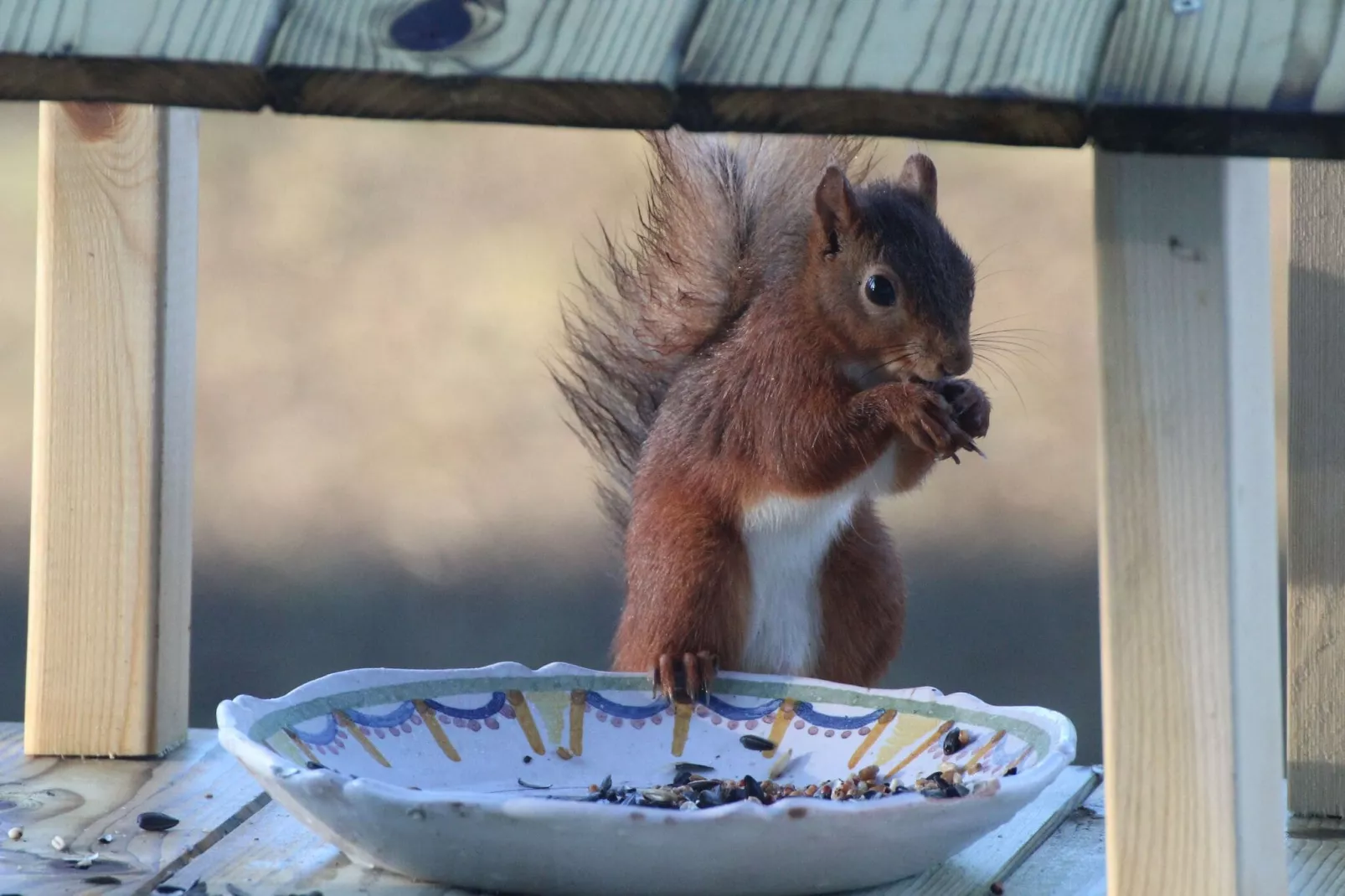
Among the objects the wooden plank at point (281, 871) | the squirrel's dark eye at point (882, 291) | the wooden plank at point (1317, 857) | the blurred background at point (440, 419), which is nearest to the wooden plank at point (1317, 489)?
the wooden plank at point (1317, 857)

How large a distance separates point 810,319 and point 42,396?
62 centimetres

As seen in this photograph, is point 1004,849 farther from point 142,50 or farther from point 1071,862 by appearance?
point 142,50

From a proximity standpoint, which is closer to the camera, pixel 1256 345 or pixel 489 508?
pixel 1256 345

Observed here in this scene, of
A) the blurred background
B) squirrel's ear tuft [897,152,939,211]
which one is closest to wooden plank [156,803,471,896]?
squirrel's ear tuft [897,152,939,211]

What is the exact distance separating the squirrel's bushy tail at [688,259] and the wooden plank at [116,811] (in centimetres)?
52

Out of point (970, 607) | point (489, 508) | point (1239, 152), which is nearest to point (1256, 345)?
point (1239, 152)

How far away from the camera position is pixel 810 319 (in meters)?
1.56

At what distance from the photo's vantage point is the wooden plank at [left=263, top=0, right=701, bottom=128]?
77 cm

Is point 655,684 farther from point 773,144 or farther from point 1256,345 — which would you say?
point 1256,345

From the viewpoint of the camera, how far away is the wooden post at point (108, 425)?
1446 mm

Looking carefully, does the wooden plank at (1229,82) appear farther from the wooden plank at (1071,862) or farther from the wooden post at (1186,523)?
the wooden plank at (1071,862)

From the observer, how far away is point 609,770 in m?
1.36

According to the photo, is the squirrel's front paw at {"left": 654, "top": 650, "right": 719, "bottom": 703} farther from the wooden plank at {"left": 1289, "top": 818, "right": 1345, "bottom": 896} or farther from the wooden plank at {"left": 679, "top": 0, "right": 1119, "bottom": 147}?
the wooden plank at {"left": 679, "top": 0, "right": 1119, "bottom": 147}

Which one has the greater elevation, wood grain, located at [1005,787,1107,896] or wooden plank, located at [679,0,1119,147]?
wooden plank, located at [679,0,1119,147]
